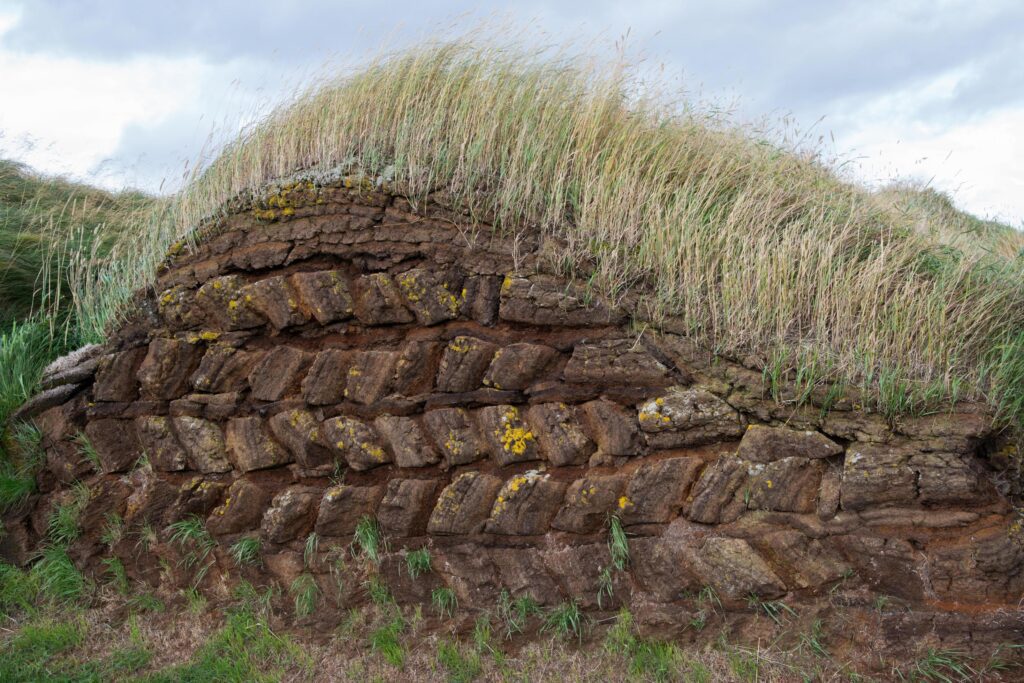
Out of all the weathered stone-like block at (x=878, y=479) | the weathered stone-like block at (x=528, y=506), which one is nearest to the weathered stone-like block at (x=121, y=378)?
the weathered stone-like block at (x=528, y=506)

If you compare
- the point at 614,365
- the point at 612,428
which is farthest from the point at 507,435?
the point at 614,365

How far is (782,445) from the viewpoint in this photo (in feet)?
13.1

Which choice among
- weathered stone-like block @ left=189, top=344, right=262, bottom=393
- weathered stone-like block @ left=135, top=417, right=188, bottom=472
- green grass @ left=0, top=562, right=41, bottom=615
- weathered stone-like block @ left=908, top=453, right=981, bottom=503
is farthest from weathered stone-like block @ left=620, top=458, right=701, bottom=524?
green grass @ left=0, top=562, right=41, bottom=615

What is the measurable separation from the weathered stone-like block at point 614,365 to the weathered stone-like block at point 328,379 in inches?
58.0

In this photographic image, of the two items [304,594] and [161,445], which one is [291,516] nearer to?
[304,594]

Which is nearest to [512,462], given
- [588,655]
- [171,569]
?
[588,655]

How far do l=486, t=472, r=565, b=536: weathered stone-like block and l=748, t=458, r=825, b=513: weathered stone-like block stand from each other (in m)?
1.04

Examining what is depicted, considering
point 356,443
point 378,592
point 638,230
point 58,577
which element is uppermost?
point 638,230

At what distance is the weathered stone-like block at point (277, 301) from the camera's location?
17.4ft

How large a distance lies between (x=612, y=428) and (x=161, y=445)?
3.16 meters

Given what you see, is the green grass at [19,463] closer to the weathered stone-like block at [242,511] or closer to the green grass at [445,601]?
the weathered stone-like block at [242,511]

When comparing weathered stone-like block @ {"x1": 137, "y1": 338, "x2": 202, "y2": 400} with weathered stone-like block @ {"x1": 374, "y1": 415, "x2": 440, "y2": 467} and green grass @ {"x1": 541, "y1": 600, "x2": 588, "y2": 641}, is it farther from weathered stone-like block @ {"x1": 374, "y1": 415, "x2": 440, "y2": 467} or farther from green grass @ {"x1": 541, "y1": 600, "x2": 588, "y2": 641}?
green grass @ {"x1": 541, "y1": 600, "x2": 588, "y2": 641}

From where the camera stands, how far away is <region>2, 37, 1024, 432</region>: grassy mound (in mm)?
4176

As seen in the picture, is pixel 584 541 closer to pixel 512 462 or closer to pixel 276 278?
pixel 512 462
